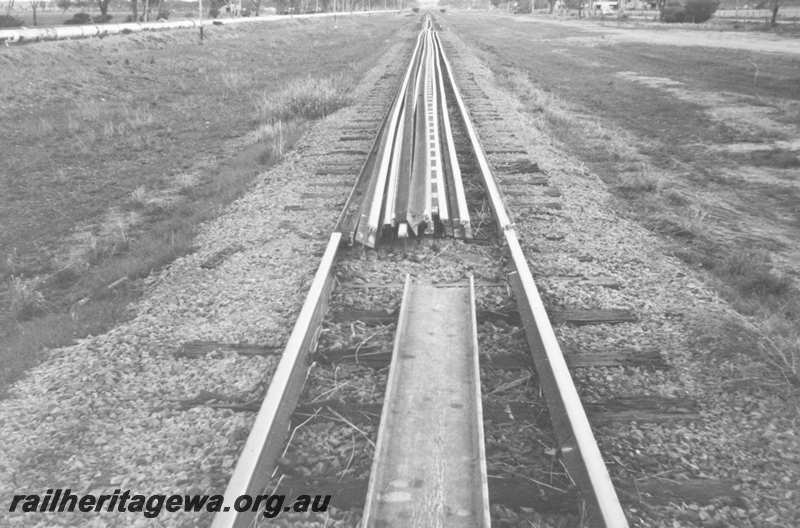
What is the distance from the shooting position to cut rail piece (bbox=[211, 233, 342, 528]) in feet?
9.84

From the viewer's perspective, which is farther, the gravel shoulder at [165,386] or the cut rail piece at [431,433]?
the gravel shoulder at [165,386]

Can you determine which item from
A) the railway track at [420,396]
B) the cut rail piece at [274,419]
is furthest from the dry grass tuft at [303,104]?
the cut rail piece at [274,419]

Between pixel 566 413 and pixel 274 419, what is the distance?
155cm

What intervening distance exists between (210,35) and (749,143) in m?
31.5

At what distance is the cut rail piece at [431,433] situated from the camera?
116 inches

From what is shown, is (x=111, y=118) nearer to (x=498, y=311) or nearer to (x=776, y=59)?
(x=498, y=311)

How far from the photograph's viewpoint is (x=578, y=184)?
8.97 metres

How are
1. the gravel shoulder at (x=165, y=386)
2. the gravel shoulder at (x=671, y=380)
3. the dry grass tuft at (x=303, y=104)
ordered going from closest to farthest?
the gravel shoulder at (x=671, y=380) → the gravel shoulder at (x=165, y=386) → the dry grass tuft at (x=303, y=104)

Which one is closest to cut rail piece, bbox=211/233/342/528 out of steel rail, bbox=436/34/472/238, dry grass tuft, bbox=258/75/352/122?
steel rail, bbox=436/34/472/238

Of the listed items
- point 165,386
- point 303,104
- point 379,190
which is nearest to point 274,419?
point 165,386

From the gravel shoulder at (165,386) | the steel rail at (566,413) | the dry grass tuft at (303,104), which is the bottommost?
the gravel shoulder at (165,386)

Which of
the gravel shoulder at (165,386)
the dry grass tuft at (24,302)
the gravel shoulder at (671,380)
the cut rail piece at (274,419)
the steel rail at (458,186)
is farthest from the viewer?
the steel rail at (458,186)

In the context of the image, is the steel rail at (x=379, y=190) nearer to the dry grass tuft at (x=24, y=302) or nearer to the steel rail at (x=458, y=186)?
the steel rail at (x=458, y=186)

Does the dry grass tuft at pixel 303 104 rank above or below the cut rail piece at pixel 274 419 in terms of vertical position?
above
